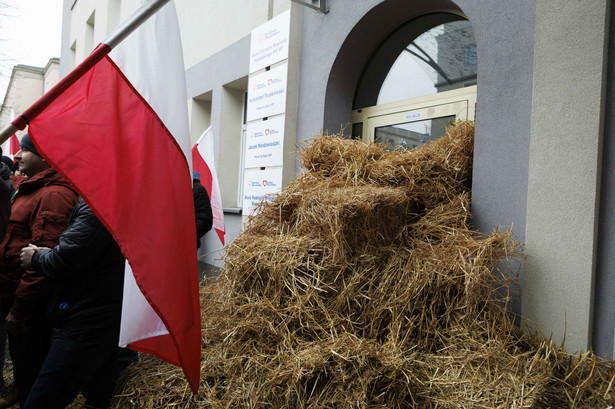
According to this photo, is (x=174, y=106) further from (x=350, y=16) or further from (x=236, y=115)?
(x=236, y=115)

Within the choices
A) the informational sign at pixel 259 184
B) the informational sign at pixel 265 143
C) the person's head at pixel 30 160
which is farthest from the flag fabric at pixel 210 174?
the person's head at pixel 30 160

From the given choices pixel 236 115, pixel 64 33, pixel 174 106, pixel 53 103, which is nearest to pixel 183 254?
pixel 174 106

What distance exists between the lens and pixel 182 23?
33.4 ft

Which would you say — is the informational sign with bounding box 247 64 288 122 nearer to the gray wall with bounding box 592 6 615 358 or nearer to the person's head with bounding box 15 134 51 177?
the person's head with bounding box 15 134 51 177

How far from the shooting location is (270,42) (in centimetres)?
677

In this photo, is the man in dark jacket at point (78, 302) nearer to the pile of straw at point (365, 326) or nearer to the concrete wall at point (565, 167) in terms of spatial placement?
the pile of straw at point (365, 326)

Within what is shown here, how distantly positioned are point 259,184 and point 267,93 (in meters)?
1.32

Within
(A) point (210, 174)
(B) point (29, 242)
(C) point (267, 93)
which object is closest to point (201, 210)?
(B) point (29, 242)

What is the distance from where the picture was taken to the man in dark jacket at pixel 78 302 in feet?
8.44

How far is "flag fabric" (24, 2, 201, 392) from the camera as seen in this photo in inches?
76.1

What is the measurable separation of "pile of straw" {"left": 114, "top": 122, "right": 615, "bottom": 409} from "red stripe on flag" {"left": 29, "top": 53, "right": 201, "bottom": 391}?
2.50 feet

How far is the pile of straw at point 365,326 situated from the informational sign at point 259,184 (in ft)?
8.93

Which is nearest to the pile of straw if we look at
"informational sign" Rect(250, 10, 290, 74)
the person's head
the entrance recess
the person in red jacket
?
the person in red jacket

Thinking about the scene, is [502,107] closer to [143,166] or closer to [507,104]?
[507,104]
